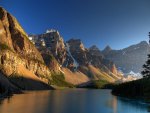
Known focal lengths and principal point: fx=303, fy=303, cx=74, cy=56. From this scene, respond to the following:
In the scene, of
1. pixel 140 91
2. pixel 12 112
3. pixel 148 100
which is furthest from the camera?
pixel 140 91

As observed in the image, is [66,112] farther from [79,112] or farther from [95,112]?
[95,112]

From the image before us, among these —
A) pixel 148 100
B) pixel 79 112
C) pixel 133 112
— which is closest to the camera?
pixel 79 112

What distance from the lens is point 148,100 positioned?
153375 mm

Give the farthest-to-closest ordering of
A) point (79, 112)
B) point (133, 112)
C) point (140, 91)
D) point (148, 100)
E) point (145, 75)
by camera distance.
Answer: point (140, 91) < point (145, 75) < point (148, 100) < point (133, 112) < point (79, 112)

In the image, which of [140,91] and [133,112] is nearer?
[133,112]

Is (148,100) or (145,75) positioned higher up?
(145,75)

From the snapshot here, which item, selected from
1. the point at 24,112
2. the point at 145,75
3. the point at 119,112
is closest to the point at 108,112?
the point at 119,112

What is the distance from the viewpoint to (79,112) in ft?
358

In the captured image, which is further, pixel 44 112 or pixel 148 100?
pixel 148 100

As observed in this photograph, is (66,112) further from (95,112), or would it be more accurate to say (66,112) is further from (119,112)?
(119,112)

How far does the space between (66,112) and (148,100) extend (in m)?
61.6

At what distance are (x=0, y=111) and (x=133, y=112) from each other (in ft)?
165

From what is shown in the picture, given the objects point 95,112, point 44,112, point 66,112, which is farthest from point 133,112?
point 44,112

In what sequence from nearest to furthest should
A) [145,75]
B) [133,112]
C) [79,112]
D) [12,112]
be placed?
[12,112]
[79,112]
[133,112]
[145,75]
